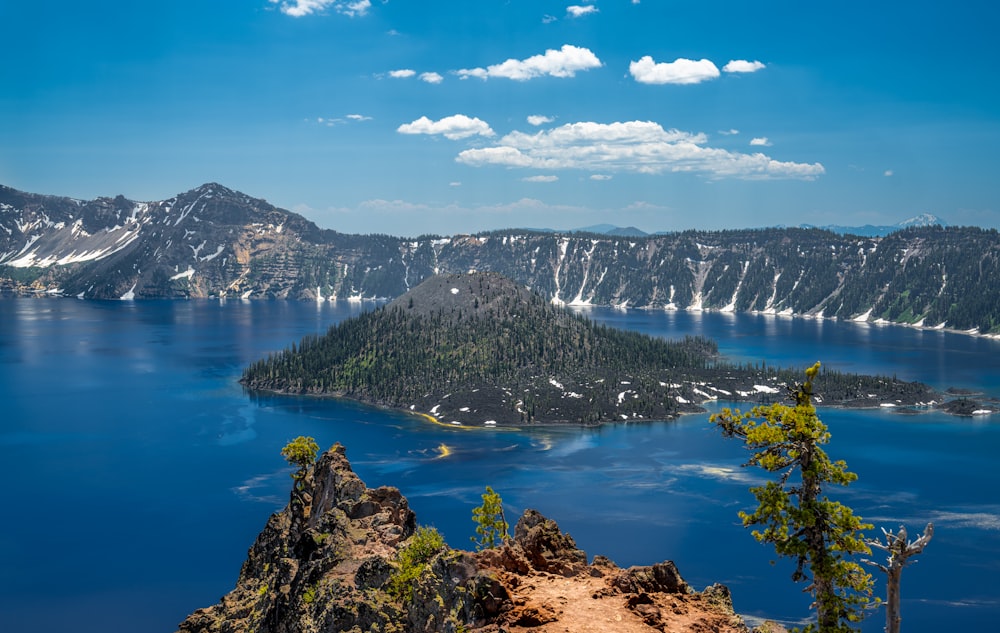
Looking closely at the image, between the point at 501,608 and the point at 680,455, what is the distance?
157m

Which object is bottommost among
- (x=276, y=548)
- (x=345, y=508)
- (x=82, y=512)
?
(x=82, y=512)

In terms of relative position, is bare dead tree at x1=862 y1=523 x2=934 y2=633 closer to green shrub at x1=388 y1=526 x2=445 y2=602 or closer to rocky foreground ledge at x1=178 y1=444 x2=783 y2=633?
rocky foreground ledge at x1=178 y1=444 x2=783 y2=633

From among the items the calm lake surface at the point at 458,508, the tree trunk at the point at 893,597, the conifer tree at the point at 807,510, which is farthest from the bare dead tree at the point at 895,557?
the calm lake surface at the point at 458,508

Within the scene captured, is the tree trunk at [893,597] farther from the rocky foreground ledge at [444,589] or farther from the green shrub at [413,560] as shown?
the green shrub at [413,560]

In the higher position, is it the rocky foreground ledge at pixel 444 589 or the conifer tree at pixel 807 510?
the conifer tree at pixel 807 510

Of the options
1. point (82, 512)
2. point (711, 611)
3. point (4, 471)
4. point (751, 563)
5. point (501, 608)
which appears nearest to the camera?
point (501, 608)

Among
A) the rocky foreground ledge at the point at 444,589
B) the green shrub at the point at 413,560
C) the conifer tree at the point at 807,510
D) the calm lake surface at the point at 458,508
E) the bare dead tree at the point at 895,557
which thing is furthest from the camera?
the calm lake surface at the point at 458,508

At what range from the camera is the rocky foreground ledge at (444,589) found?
115 feet

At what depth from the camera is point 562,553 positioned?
140 feet

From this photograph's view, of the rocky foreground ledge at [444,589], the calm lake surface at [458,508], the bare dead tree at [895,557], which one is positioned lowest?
the calm lake surface at [458,508]

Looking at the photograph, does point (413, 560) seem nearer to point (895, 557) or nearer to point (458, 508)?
point (895, 557)

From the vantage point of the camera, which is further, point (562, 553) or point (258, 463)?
point (258, 463)

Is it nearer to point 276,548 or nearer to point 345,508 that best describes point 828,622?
point 345,508

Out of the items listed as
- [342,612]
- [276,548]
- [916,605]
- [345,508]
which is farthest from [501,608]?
[916,605]
